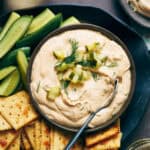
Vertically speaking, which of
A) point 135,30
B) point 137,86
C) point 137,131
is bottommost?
point 137,131

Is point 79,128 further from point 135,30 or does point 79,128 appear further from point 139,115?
point 135,30

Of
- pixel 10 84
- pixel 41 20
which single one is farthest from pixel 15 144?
pixel 41 20

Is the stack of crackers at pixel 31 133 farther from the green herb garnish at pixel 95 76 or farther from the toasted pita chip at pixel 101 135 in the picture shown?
the green herb garnish at pixel 95 76

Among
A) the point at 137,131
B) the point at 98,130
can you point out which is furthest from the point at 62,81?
the point at 137,131

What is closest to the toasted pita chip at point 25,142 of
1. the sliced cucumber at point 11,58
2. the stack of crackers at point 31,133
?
the stack of crackers at point 31,133

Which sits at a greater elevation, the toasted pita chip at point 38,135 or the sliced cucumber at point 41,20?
the sliced cucumber at point 41,20

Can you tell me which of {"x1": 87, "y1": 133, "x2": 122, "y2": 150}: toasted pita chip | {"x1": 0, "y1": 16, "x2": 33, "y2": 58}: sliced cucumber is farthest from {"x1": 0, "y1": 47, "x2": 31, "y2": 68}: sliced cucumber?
{"x1": 87, "y1": 133, "x2": 122, "y2": 150}: toasted pita chip

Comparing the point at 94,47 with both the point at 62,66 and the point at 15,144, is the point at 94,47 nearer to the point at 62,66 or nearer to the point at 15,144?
the point at 62,66

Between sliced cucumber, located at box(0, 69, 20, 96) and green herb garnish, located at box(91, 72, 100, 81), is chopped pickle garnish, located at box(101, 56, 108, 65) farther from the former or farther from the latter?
sliced cucumber, located at box(0, 69, 20, 96)
